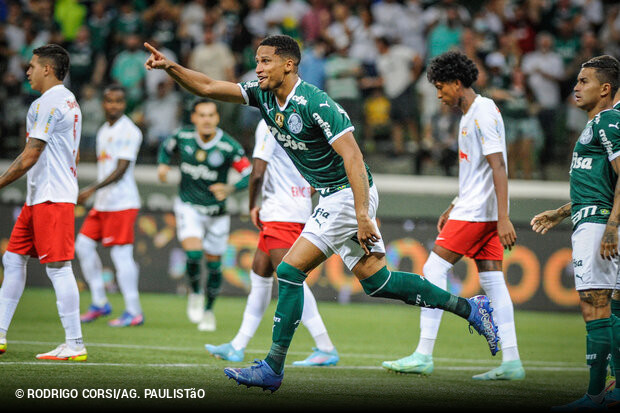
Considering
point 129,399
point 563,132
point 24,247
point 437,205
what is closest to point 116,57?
point 437,205

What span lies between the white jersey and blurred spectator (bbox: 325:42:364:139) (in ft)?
15.7

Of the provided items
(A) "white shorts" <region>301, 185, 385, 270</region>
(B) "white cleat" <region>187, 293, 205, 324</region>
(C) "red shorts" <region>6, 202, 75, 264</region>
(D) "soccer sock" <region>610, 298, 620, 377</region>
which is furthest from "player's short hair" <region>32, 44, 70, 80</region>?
(D) "soccer sock" <region>610, 298, 620, 377</region>

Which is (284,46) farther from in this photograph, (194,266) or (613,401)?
(194,266)

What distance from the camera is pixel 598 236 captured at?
5.89m

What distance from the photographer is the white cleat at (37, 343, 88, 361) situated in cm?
702

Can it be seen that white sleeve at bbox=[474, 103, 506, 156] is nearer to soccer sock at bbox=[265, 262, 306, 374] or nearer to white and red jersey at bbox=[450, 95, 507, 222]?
white and red jersey at bbox=[450, 95, 507, 222]

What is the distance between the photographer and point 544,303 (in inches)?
533

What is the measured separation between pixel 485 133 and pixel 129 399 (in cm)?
364

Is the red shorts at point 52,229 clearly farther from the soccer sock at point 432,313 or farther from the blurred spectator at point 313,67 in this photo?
the blurred spectator at point 313,67

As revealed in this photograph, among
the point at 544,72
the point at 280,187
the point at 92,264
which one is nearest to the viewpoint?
the point at 280,187

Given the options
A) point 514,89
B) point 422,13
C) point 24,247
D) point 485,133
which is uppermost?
point 422,13

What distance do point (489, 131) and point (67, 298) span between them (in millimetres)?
3787

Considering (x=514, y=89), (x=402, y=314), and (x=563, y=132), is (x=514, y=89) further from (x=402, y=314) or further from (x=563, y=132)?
(x=402, y=314)

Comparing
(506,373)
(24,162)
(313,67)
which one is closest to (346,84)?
(313,67)
